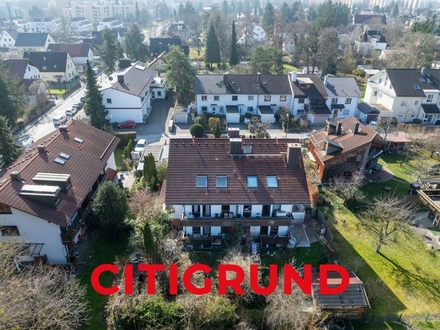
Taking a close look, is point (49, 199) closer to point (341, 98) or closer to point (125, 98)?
point (125, 98)

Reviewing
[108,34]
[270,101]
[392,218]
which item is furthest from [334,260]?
[108,34]

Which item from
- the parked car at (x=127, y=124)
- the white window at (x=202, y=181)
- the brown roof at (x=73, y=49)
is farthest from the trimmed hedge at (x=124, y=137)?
the brown roof at (x=73, y=49)

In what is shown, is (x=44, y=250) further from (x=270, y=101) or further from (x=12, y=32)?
(x=12, y=32)

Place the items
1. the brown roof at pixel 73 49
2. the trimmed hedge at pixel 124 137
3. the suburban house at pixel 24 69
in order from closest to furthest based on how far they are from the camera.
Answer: the trimmed hedge at pixel 124 137, the suburban house at pixel 24 69, the brown roof at pixel 73 49

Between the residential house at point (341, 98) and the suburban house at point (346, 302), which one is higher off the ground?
the residential house at point (341, 98)

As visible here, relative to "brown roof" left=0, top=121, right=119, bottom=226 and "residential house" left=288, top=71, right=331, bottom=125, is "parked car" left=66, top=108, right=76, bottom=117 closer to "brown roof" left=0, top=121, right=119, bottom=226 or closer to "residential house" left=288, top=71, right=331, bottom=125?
"brown roof" left=0, top=121, right=119, bottom=226

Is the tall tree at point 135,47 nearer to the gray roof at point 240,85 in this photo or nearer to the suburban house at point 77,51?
the suburban house at point 77,51

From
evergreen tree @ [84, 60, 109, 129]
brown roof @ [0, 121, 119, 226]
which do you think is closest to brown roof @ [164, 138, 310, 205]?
brown roof @ [0, 121, 119, 226]
